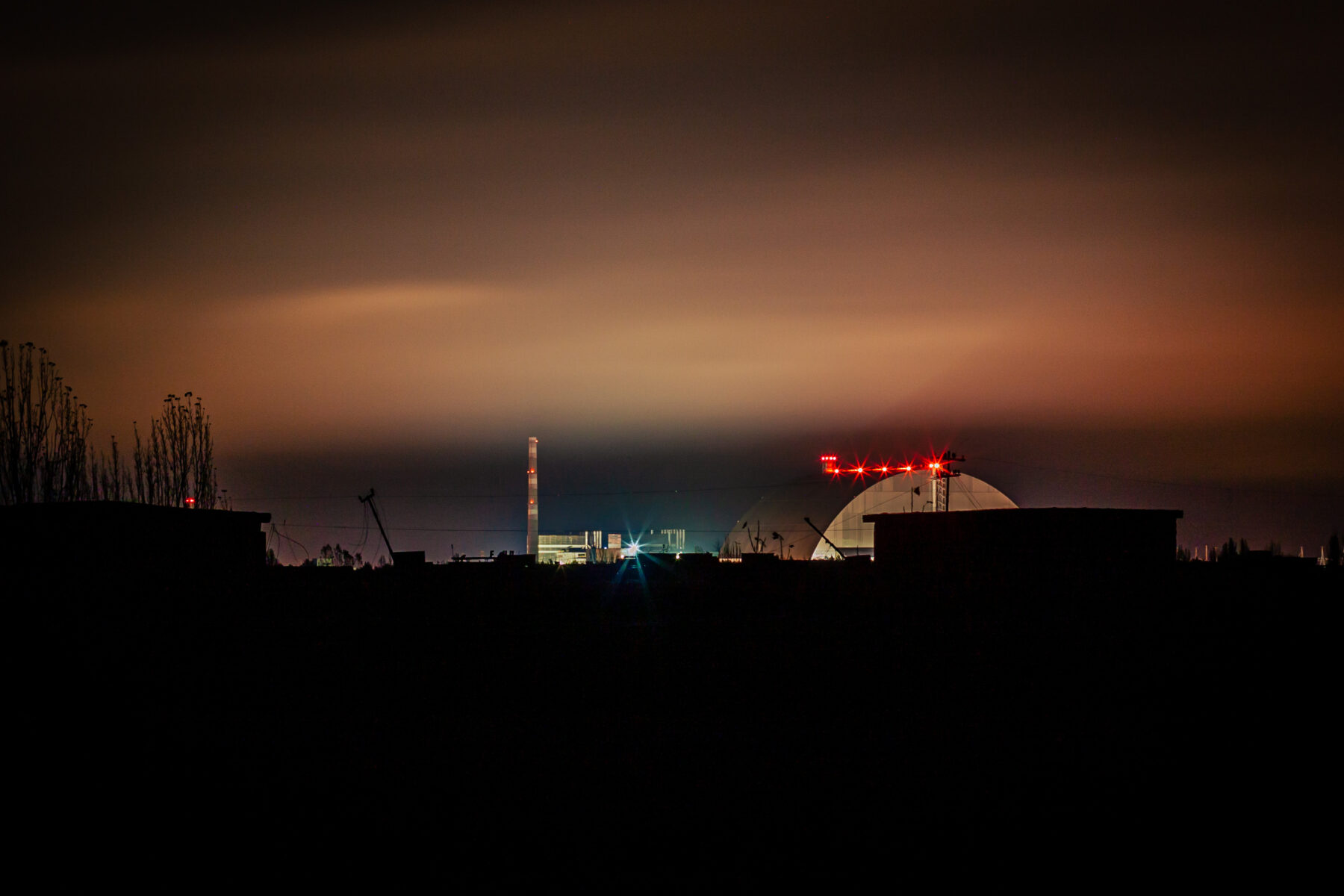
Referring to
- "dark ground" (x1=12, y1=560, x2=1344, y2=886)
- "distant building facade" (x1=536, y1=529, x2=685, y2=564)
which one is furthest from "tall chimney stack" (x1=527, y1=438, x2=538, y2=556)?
"dark ground" (x1=12, y1=560, x2=1344, y2=886)

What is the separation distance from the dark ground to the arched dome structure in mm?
29474

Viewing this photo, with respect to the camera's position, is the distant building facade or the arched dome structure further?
the distant building facade

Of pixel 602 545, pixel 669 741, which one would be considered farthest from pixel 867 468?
pixel 669 741

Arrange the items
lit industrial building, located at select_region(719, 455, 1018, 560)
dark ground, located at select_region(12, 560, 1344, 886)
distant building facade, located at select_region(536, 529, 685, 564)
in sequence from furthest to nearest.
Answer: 1. distant building facade, located at select_region(536, 529, 685, 564)
2. lit industrial building, located at select_region(719, 455, 1018, 560)
3. dark ground, located at select_region(12, 560, 1344, 886)

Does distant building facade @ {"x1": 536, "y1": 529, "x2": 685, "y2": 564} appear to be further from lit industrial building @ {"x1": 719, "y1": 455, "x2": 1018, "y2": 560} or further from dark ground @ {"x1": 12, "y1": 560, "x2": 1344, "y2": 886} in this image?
dark ground @ {"x1": 12, "y1": 560, "x2": 1344, "y2": 886}

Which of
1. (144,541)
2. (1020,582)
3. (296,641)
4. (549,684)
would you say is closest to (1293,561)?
(1020,582)

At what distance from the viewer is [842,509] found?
2041 inches

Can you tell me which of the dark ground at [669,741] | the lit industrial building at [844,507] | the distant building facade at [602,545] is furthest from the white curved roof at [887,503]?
the dark ground at [669,741]

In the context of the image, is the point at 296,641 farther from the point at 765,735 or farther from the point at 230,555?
the point at 765,735

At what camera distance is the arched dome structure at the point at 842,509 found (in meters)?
49.7

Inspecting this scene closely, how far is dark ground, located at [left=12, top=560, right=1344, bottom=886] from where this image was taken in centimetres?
679

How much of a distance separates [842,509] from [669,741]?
42.8 m

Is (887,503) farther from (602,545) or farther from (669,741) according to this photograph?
(669,741)

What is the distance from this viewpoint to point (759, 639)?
60.4 ft
